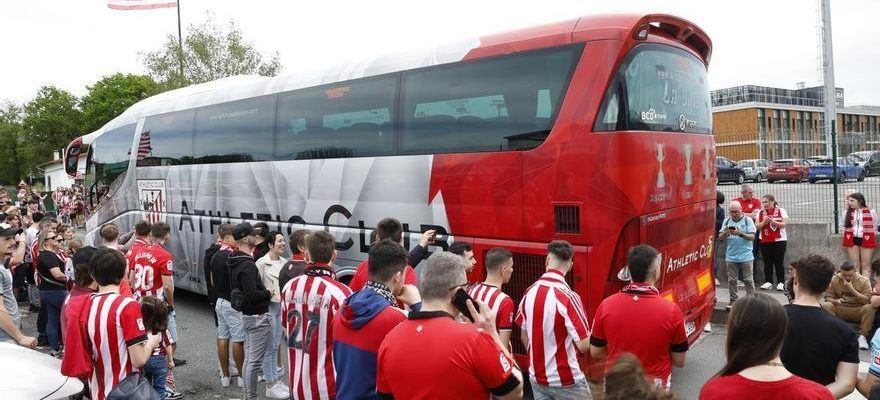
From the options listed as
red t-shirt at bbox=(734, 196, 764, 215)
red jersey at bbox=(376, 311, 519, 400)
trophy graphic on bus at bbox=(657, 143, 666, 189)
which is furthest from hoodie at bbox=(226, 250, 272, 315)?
red t-shirt at bbox=(734, 196, 764, 215)

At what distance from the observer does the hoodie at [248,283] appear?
6.11 metres

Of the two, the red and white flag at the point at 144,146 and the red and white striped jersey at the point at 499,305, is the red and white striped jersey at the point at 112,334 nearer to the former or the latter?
the red and white striped jersey at the point at 499,305

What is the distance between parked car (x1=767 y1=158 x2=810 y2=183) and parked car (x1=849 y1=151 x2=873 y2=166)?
138 inches

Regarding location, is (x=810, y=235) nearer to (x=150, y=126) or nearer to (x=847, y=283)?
(x=847, y=283)

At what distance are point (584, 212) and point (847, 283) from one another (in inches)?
145

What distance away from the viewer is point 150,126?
39.6 feet

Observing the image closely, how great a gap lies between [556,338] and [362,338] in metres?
1.44

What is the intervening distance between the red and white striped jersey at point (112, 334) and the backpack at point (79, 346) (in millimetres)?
46

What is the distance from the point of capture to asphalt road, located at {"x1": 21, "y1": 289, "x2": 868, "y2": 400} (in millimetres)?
6840

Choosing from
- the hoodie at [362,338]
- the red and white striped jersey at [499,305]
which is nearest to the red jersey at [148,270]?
the red and white striped jersey at [499,305]

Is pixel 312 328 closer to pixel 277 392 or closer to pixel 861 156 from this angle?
pixel 277 392

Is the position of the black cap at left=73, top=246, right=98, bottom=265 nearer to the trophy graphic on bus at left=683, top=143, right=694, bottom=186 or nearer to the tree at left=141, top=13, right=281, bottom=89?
the trophy graphic on bus at left=683, top=143, right=694, bottom=186

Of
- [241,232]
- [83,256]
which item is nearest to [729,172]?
[241,232]

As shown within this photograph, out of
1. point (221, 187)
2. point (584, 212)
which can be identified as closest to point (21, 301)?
point (221, 187)
